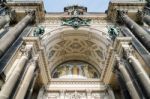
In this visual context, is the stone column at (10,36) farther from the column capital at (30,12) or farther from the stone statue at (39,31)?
the stone statue at (39,31)

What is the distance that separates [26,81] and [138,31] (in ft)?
22.6

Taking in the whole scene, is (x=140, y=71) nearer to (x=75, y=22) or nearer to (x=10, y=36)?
(x=10, y=36)

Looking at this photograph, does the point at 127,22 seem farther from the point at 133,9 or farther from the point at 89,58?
the point at 89,58

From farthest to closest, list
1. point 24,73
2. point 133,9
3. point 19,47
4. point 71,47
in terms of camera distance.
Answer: point 71,47
point 133,9
point 19,47
point 24,73

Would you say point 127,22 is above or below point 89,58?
above

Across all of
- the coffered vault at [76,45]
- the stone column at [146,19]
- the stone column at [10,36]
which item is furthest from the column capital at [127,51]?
the stone column at [10,36]

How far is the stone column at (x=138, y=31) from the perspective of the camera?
1275cm

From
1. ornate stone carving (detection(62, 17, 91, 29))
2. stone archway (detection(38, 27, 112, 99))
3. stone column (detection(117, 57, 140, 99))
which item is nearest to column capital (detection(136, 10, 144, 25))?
stone archway (detection(38, 27, 112, 99))

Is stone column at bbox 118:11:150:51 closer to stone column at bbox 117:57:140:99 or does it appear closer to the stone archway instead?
stone column at bbox 117:57:140:99

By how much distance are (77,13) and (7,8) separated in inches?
218

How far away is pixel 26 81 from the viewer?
12.5m

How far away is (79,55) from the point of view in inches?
814

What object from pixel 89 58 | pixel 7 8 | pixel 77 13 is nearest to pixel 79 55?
pixel 89 58

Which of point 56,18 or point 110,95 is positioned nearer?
point 110,95
